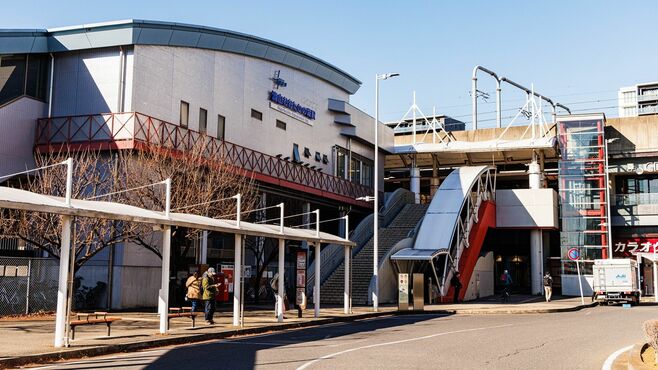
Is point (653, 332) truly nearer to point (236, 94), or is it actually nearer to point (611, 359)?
point (611, 359)

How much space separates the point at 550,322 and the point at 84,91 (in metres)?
20.2

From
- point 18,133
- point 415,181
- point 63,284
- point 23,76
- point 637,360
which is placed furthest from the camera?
point 415,181

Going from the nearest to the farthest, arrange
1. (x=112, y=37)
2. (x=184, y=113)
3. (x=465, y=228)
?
(x=112, y=37) → (x=184, y=113) → (x=465, y=228)

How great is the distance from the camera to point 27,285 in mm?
22672

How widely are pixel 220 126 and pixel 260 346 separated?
63.3ft

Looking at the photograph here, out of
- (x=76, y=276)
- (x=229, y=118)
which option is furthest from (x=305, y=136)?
(x=76, y=276)

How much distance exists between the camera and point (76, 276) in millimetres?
26031

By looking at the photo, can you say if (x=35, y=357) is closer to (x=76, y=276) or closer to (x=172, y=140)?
(x=76, y=276)

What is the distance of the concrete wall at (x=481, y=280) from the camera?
38.0 metres

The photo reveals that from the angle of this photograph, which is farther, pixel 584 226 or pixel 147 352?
pixel 584 226

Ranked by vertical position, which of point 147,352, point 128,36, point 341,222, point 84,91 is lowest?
point 147,352

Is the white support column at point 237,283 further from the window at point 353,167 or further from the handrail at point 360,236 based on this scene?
the window at point 353,167

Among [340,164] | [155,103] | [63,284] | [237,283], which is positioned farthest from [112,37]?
[340,164]

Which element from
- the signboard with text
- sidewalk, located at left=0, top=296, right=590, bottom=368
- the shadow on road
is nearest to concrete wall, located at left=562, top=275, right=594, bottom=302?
the signboard with text
